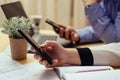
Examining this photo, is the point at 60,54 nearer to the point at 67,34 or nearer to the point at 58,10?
the point at 67,34

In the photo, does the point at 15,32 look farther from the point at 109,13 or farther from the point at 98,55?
the point at 109,13

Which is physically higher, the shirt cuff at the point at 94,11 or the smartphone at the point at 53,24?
the shirt cuff at the point at 94,11

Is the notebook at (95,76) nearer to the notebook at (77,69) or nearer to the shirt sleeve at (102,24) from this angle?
the notebook at (77,69)

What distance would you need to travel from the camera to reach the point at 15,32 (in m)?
1.03

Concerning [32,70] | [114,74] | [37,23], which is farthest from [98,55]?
[37,23]

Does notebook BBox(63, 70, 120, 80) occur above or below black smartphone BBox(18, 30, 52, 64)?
below

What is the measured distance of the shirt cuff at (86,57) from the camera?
3.34 feet

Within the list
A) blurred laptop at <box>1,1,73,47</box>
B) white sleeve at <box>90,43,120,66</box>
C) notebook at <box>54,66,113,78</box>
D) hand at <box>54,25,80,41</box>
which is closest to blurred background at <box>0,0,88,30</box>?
blurred laptop at <box>1,1,73,47</box>

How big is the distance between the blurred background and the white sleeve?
1.45 m

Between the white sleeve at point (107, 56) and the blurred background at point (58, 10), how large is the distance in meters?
1.45

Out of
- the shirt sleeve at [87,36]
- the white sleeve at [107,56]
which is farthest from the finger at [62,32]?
the white sleeve at [107,56]

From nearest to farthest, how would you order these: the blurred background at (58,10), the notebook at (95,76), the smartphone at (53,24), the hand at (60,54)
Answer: the notebook at (95,76) < the hand at (60,54) < the smartphone at (53,24) < the blurred background at (58,10)

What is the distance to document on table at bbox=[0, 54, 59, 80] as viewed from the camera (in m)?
0.88

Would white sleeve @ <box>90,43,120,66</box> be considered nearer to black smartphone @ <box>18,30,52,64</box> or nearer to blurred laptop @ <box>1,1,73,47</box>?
black smartphone @ <box>18,30,52,64</box>
